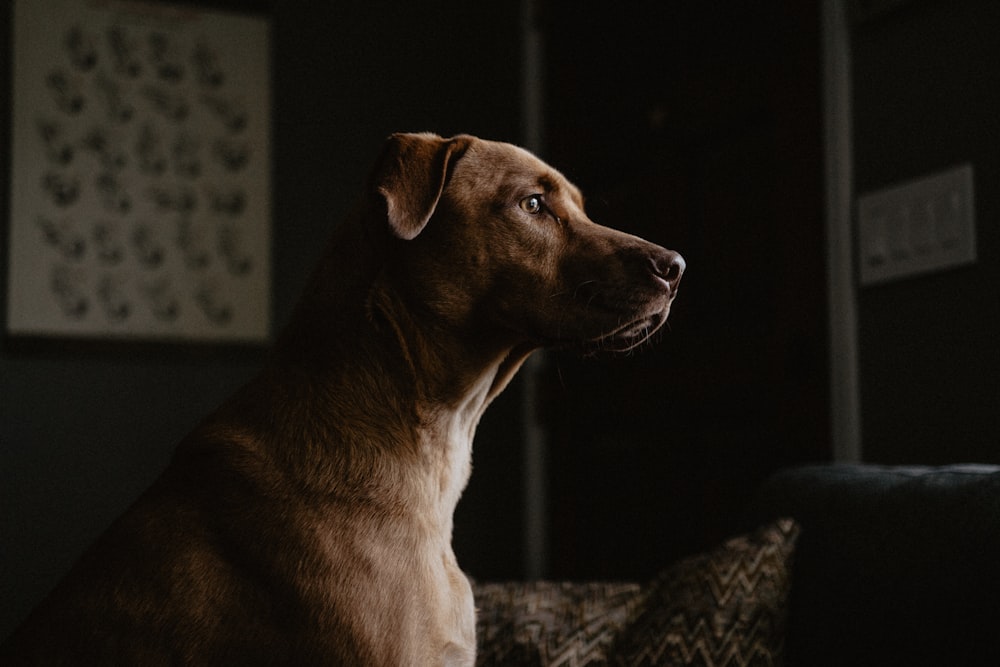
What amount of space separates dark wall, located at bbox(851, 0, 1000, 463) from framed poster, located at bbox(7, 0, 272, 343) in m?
2.01

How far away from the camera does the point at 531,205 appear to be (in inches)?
58.3

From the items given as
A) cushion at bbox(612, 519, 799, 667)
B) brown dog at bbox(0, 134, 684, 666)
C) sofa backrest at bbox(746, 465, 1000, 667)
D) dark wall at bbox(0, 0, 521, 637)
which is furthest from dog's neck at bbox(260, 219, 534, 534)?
dark wall at bbox(0, 0, 521, 637)

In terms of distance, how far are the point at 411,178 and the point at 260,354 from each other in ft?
6.61

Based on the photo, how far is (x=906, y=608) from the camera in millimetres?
1349

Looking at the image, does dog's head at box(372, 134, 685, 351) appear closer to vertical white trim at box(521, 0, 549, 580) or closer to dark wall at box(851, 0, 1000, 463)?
dark wall at box(851, 0, 1000, 463)

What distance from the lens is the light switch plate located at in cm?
174

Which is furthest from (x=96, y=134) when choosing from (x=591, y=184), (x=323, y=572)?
(x=323, y=572)

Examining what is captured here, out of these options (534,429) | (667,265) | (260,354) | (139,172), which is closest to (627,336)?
(667,265)

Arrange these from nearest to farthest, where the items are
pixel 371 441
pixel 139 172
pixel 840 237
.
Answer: pixel 371 441 < pixel 840 237 < pixel 139 172

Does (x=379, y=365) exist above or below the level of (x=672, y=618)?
above

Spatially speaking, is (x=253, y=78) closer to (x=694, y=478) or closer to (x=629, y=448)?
(x=629, y=448)

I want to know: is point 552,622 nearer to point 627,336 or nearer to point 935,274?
point 627,336

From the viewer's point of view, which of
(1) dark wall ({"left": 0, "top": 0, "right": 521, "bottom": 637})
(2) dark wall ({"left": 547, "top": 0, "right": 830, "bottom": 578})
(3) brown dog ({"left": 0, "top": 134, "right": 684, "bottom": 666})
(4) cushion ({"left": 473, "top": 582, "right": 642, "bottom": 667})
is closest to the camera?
(3) brown dog ({"left": 0, "top": 134, "right": 684, "bottom": 666})

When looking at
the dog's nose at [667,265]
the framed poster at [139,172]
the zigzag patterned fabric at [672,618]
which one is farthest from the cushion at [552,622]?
the framed poster at [139,172]
